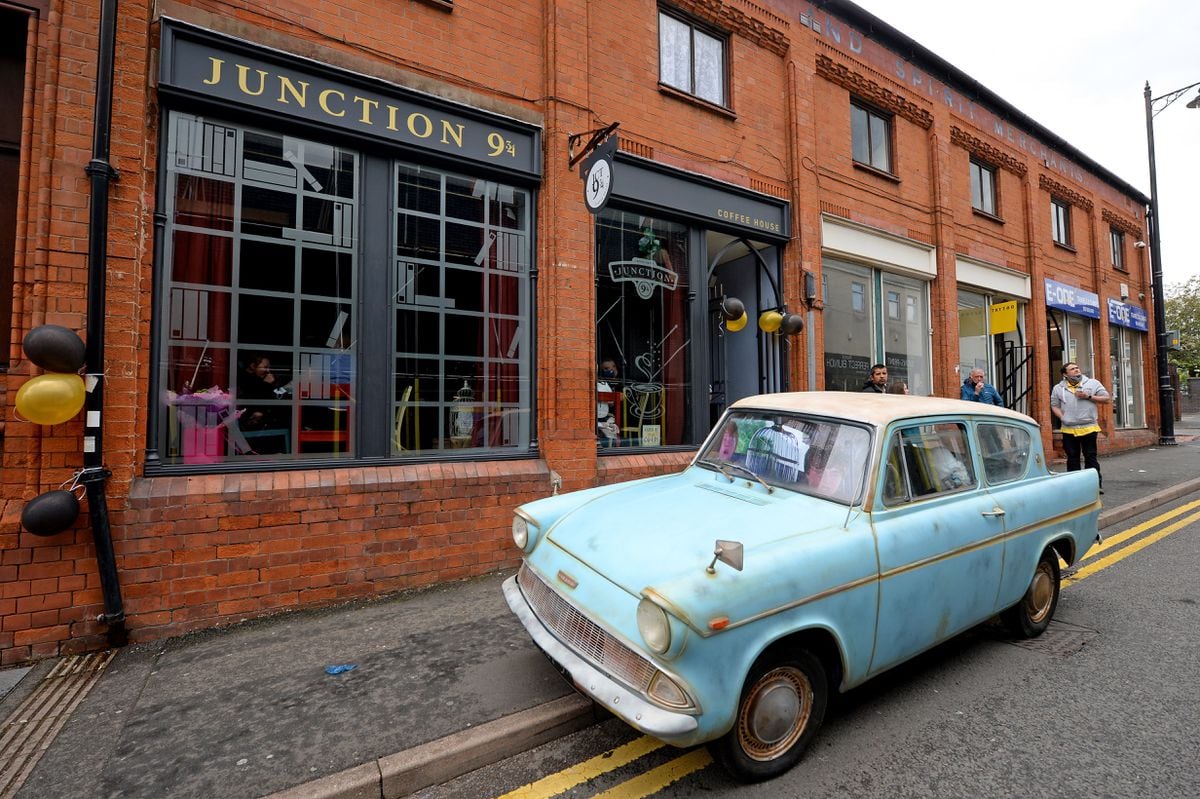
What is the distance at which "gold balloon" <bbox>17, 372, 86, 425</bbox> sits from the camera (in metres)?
3.20

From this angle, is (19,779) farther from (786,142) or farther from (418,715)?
(786,142)

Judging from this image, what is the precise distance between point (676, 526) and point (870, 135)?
9.35m

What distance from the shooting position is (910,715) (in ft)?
9.19

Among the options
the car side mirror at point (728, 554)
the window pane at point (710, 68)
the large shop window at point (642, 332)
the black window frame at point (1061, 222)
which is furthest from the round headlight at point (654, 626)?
the black window frame at point (1061, 222)

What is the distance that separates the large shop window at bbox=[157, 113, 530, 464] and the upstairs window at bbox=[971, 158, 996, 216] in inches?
408

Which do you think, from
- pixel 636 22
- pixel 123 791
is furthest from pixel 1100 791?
pixel 636 22

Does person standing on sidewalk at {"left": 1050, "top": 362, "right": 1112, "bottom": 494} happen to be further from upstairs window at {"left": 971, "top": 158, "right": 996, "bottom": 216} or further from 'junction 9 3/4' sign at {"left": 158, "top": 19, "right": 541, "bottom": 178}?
'junction 9 3/4' sign at {"left": 158, "top": 19, "right": 541, "bottom": 178}

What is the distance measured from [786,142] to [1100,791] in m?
7.71

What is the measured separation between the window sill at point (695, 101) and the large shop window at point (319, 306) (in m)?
2.43

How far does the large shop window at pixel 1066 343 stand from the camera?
40.8ft

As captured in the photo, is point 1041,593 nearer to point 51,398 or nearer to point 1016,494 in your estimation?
point 1016,494

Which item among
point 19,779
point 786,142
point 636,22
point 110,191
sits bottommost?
point 19,779

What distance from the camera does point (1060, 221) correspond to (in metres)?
13.6

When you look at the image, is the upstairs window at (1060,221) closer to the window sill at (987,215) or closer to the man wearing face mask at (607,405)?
the window sill at (987,215)
